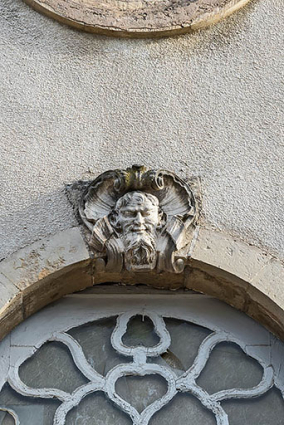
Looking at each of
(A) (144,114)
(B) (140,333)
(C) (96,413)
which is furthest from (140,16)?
(C) (96,413)

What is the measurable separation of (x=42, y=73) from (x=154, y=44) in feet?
2.35

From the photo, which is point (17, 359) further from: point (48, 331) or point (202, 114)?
point (202, 114)

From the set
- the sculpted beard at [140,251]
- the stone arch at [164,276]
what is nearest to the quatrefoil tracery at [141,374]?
the stone arch at [164,276]

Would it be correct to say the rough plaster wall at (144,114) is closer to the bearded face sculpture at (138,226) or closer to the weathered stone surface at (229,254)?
the weathered stone surface at (229,254)

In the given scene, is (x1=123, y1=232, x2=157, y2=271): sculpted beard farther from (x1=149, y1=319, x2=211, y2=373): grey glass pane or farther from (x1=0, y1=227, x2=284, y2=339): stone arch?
(x1=149, y1=319, x2=211, y2=373): grey glass pane

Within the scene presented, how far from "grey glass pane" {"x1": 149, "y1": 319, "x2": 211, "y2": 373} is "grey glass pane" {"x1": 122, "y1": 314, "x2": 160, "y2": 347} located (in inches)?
3.4

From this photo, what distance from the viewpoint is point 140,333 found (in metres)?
4.66

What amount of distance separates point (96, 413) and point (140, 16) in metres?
2.54

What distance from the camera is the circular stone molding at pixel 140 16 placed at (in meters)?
5.59

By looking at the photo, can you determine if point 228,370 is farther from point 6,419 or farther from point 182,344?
point 6,419

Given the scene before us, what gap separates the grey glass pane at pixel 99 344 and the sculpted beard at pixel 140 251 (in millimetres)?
345

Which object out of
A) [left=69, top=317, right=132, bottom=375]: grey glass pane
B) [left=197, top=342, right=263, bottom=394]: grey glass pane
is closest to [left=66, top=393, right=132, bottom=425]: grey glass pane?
[left=69, top=317, right=132, bottom=375]: grey glass pane

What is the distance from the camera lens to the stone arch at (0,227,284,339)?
453 centimetres

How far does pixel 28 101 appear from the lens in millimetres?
5273
